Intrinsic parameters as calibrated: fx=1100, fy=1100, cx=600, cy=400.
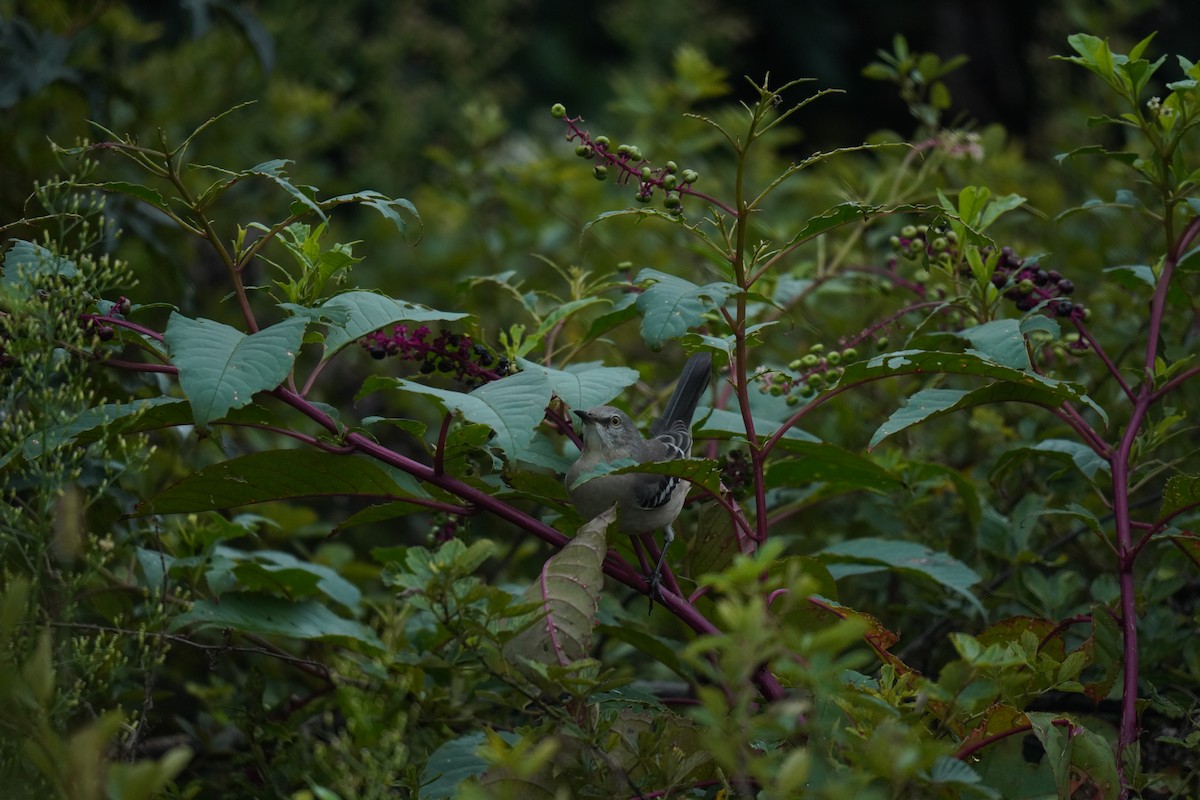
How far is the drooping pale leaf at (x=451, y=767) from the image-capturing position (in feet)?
6.35

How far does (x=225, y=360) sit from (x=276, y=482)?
38 centimetres

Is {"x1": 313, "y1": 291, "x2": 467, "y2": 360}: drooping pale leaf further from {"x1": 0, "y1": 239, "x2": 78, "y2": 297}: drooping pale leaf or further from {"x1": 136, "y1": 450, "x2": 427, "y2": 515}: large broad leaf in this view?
{"x1": 0, "y1": 239, "x2": 78, "y2": 297}: drooping pale leaf

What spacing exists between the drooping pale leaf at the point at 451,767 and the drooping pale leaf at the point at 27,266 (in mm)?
1080

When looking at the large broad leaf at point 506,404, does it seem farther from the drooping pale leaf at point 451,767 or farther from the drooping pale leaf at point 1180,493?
the drooping pale leaf at point 1180,493

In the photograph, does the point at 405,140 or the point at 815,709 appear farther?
the point at 405,140

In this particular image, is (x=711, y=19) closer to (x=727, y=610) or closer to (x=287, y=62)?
(x=287, y=62)

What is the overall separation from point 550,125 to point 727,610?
7.30 meters

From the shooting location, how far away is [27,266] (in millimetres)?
1887

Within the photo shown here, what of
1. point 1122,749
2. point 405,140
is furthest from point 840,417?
point 405,140

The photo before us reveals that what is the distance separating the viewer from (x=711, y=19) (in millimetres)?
7984

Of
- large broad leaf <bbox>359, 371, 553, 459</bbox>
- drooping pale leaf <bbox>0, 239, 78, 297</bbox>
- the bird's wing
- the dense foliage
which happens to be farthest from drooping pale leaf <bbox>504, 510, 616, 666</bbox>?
drooping pale leaf <bbox>0, 239, 78, 297</bbox>

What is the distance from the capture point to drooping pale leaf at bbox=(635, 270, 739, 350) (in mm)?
1859

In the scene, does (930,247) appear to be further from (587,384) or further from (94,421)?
(94,421)

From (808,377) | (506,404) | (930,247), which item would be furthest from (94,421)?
(930,247)
